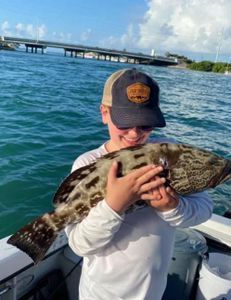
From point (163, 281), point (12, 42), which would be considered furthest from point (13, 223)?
point (12, 42)

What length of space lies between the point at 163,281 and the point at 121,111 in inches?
36.6

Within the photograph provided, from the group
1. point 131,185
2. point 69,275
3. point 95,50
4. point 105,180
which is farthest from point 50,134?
point 95,50

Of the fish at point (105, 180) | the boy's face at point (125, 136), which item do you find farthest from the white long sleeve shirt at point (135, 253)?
the boy's face at point (125, 136)

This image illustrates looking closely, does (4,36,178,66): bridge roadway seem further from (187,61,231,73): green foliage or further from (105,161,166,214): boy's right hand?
(105,161,166,214): boy's right hand

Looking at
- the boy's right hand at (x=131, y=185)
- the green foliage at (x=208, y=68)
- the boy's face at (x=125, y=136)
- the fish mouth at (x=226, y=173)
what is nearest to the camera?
the boy's right hand at (x=131, y=185)

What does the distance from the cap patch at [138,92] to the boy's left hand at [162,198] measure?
1.63ft

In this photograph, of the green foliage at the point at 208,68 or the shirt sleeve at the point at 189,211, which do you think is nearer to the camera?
the shirt sleeve at the point at 189,211

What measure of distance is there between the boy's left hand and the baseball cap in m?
0.38

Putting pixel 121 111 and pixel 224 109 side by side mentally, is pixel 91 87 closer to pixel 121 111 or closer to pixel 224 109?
pixel 224 109

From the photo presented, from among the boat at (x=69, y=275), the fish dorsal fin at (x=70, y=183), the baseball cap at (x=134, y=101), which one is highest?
the baseball cap at (x=134, y=101)

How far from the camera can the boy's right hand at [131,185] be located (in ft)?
5.81

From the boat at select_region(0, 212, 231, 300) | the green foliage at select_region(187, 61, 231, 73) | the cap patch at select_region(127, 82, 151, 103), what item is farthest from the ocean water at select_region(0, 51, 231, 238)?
the green foliage at select_region(187, 61, 231, 73)

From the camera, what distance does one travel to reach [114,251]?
2.04 meters

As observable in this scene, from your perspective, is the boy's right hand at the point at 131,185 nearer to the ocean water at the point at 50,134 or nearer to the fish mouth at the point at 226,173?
the fish mouth at the point at 226,173
